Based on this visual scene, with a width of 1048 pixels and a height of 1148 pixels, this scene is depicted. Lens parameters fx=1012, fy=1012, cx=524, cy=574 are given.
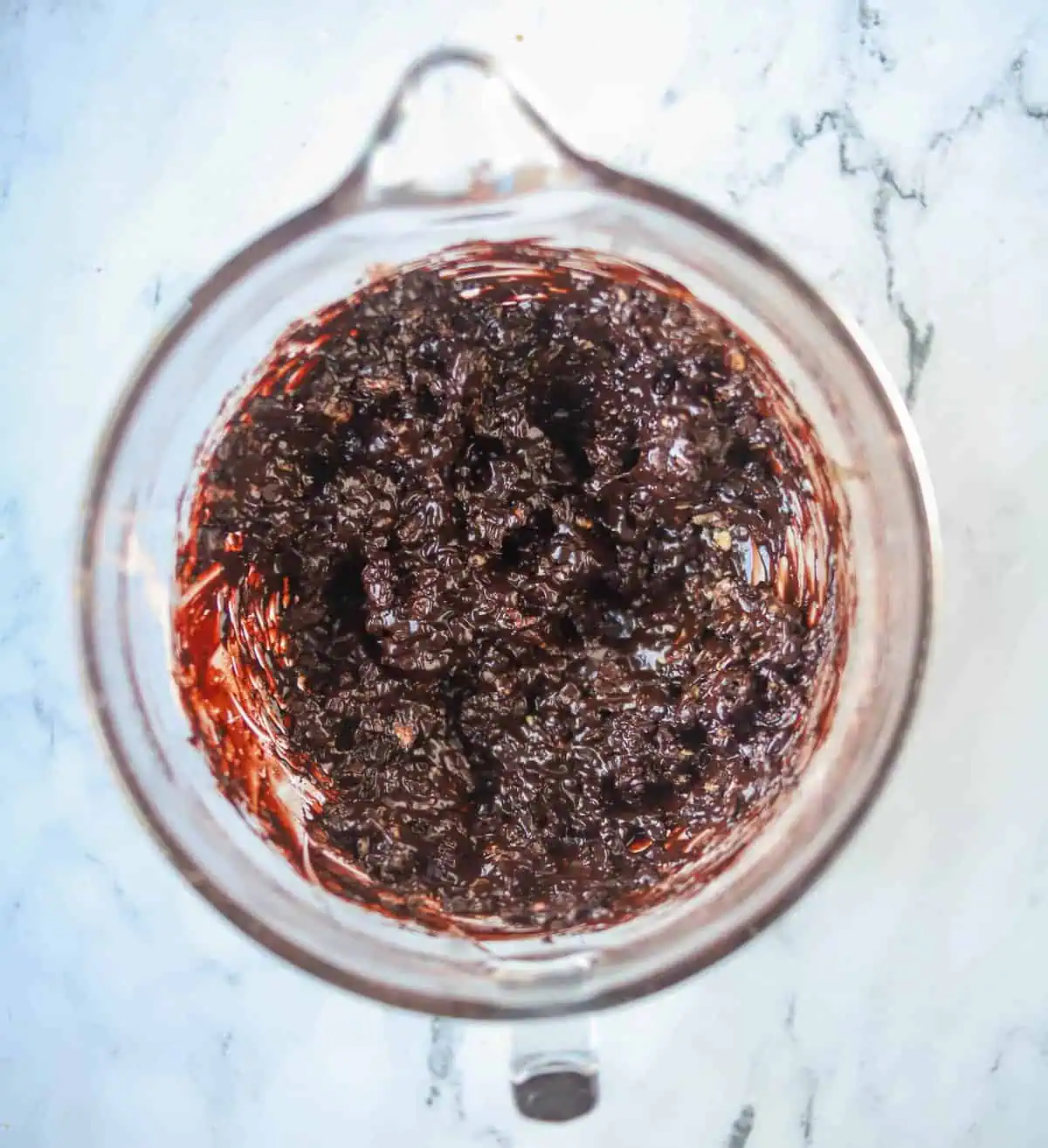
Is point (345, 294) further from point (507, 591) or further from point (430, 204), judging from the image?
point (507, 591)

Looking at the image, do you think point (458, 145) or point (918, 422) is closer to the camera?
point (458, 145)

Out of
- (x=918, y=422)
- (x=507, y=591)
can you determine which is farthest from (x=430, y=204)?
(x=918, y=422)

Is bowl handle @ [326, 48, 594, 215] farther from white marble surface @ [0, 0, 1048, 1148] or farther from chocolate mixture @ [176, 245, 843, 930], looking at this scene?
white marble surface @ [0, 0, 1048, 1148]

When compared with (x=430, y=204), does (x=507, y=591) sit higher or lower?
lower

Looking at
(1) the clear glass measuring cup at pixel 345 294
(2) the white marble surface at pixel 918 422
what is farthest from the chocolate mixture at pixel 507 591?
(2) the white marble surface at pixel 918 422

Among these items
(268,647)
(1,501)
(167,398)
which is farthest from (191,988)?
(167,398)

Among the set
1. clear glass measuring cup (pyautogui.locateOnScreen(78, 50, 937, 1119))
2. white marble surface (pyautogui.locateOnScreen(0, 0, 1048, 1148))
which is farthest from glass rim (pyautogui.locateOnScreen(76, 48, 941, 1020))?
white marble surface (pyautogui.locateOnScreen(0, 0, 1048, 1148))

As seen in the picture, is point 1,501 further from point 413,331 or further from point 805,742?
point 805,742

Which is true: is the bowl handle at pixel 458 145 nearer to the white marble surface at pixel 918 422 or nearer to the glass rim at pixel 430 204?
the glass rim at pixel 430 204
